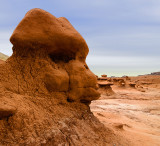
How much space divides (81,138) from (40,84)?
4.49 feet

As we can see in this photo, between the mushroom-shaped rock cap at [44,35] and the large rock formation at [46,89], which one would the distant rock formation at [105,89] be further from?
the mushroom-shaped rock cap at [44,35]

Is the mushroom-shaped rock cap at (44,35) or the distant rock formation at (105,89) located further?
the distant rock formation at (105,89)

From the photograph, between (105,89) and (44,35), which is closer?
(44,35)

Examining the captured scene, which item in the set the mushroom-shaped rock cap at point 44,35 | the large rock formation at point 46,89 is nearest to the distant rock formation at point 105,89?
the large rock formation at point 46,89

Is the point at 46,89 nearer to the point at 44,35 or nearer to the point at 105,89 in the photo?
the point at 44,35

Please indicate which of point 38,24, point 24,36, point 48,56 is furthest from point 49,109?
point 38,24

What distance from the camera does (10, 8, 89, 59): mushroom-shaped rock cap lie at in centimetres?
302

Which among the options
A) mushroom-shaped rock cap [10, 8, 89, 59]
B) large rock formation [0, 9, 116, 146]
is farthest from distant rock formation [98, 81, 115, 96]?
mushroom-shaped rock cap [10, 8, 89, 59]

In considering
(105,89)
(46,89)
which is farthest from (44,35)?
(105,89)

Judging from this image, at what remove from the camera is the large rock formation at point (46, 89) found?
7.61 feet

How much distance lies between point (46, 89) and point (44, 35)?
117 cm

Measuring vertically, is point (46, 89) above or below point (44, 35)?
below

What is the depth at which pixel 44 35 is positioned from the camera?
315 centimetres

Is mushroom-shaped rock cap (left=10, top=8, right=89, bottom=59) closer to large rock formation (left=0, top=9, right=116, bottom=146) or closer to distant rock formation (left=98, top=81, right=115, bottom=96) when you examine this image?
large rock formation (left=0, top=9, right=116, bottom=146)
